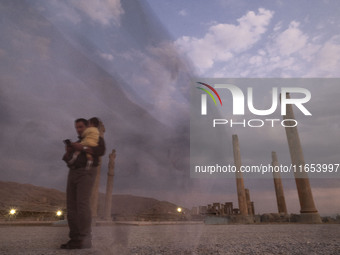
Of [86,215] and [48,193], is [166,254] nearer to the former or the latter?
[86,215]

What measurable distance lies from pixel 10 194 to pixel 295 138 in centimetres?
6038

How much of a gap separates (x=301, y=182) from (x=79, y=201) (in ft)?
49.3

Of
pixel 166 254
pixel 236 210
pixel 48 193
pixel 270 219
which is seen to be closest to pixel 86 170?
pixel 166 254

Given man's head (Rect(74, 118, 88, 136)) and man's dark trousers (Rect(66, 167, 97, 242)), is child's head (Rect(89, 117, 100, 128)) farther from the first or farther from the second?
man's dark trousers (Rect(66, 167, 97, 242))

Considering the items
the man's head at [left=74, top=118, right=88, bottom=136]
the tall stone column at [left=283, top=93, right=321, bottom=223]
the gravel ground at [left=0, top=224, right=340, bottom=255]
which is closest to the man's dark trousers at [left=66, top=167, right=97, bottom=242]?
the gravel ground at [left=0, top=224, right=340, bottom=255]

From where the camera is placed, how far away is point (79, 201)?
337cm

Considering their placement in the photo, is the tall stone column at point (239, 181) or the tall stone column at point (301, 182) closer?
the tall stone column at point (301, 182)

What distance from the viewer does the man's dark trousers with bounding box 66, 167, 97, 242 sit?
3.37m

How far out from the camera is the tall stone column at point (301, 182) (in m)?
14.1

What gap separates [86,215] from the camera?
135 inches

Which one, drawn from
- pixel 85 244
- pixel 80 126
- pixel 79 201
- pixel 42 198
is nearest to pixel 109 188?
pixel 85 244

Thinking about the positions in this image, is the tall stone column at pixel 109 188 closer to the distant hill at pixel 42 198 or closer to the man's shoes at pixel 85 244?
the man's shoes at pixel 85 244

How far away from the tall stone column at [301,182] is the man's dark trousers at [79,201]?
47.7 ft

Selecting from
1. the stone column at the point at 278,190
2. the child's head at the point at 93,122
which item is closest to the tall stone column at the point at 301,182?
the stone column at the point at 278,190
